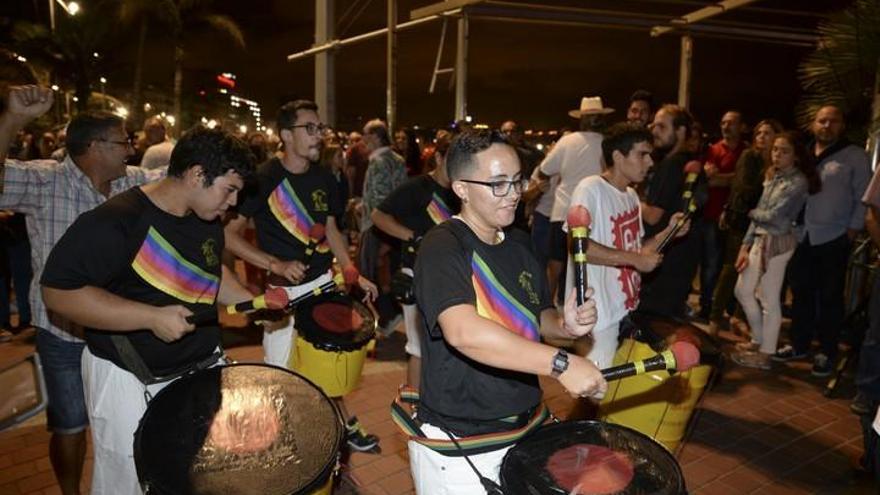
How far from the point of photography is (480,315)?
2.20 m

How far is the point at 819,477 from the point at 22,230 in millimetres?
8116

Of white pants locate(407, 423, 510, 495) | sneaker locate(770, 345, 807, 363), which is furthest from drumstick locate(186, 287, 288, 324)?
sneaker locate(770, 345, 807, 363)

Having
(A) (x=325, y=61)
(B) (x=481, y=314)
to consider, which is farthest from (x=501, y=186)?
(A) (x=325, y=61)

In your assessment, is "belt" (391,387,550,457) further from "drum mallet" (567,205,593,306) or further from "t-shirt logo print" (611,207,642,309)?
"t-shirt logo print" (611,207,642,309)

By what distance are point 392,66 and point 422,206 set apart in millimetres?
8352

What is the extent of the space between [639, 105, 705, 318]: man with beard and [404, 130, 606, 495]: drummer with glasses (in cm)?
245

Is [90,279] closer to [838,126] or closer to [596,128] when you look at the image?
[596,128]

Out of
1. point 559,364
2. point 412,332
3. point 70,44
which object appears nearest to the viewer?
point 559,364

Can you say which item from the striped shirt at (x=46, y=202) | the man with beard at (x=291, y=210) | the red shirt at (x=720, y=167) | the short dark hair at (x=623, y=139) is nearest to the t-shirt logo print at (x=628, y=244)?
the short dark hair at (x=623, y=139)

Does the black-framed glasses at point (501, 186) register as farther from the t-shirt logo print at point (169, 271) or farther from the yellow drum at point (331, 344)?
the yellow drum at point (331, 344)

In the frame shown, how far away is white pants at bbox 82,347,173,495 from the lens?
284 centimetres

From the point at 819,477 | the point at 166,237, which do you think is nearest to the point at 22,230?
the point at 166,237

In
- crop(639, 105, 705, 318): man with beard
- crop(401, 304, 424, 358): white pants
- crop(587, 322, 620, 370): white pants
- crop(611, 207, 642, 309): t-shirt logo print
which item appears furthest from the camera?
crop(639, 105, 705, 318): man with beard

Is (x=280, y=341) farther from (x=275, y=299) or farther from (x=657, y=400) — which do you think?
(x=657, y=400)
